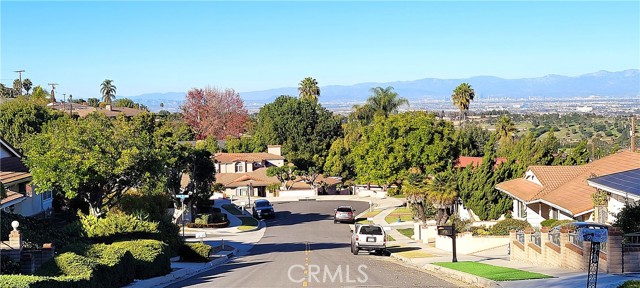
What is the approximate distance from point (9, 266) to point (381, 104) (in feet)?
285

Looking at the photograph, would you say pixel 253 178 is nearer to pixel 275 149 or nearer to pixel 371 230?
pixel 275 149

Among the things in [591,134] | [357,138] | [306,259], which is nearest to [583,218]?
[306,259]

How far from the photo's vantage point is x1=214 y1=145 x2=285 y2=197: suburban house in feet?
291

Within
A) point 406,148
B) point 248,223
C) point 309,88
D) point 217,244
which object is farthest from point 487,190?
point 309,88

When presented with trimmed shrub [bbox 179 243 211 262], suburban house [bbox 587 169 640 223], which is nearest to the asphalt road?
trimmed shrub [bbox 179 243 211 262]

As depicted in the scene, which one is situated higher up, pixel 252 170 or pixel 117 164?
pixel 117 164

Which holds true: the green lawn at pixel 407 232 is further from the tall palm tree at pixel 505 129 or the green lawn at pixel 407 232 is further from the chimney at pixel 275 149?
the chimney at pixel 275 149

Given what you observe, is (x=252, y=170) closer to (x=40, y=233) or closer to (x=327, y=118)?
(x=327, y=118)

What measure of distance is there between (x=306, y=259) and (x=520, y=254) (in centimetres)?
950

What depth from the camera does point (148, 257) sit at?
25.0 m

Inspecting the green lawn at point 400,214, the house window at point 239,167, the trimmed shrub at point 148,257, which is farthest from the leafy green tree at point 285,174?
the trimmed shrub at point 148,257

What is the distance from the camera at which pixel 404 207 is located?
6894 cm

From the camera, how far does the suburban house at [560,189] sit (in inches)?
1387

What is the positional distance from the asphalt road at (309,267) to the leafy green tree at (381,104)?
51.0m
